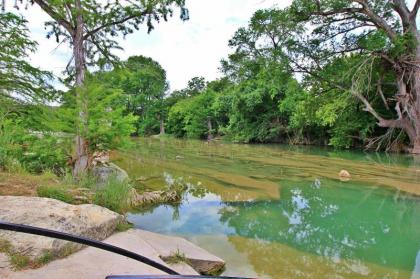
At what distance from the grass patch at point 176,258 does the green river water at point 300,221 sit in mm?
506

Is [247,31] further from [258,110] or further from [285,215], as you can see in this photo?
[285,215]

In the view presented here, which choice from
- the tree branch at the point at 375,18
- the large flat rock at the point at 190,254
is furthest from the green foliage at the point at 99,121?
the tree branch at the point at 375,18

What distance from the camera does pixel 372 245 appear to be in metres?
4.73

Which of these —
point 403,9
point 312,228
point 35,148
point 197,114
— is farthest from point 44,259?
point 197,114

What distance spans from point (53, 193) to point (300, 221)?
4.02 meters

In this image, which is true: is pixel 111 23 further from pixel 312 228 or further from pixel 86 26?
pixel 312 228

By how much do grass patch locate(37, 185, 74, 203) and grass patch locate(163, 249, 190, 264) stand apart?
5.29ft

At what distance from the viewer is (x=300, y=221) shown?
589cm

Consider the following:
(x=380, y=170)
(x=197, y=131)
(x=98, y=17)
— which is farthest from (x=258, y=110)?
(x=98, y=17)

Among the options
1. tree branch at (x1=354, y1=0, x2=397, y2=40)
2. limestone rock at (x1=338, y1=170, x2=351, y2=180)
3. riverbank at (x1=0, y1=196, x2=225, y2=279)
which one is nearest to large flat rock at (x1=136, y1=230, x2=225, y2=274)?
riverbank at (x1=0, y1=196, x2=225, y2=279)

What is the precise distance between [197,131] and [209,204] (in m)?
32.2

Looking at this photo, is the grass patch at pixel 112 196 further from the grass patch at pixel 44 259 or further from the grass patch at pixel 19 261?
the grass patch at pixel 19 261

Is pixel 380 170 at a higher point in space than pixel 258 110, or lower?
lower

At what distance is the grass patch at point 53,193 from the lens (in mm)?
4175
